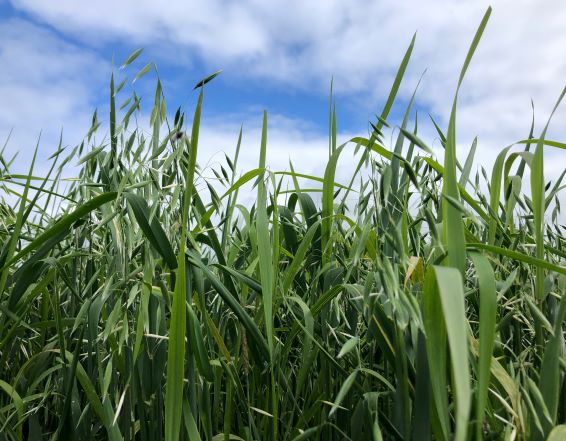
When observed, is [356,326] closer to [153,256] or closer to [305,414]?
[305,414]

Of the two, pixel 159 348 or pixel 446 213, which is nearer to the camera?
pixel 446 213

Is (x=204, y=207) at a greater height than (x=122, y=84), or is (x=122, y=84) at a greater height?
(x=122, y=84)

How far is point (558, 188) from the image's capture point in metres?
0.84

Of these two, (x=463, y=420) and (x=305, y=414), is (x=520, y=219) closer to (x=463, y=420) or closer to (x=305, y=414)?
(x=305, y=414)

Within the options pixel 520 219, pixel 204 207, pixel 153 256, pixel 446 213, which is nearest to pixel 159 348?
pixel 153 256

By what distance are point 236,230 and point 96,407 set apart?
0.48 metres

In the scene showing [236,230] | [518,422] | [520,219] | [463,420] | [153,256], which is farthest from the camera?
[236,230]

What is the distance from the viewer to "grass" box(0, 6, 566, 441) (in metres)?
0.57

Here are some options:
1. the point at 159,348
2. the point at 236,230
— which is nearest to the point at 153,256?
the point at 159,348

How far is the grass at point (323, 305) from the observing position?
0.57 m

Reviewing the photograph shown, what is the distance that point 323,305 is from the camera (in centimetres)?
75

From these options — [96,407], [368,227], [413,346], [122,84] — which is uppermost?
[122,84]

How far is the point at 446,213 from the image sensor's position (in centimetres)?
59

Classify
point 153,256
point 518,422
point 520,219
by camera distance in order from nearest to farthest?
point 518,422
point 153,256
point 520,219
